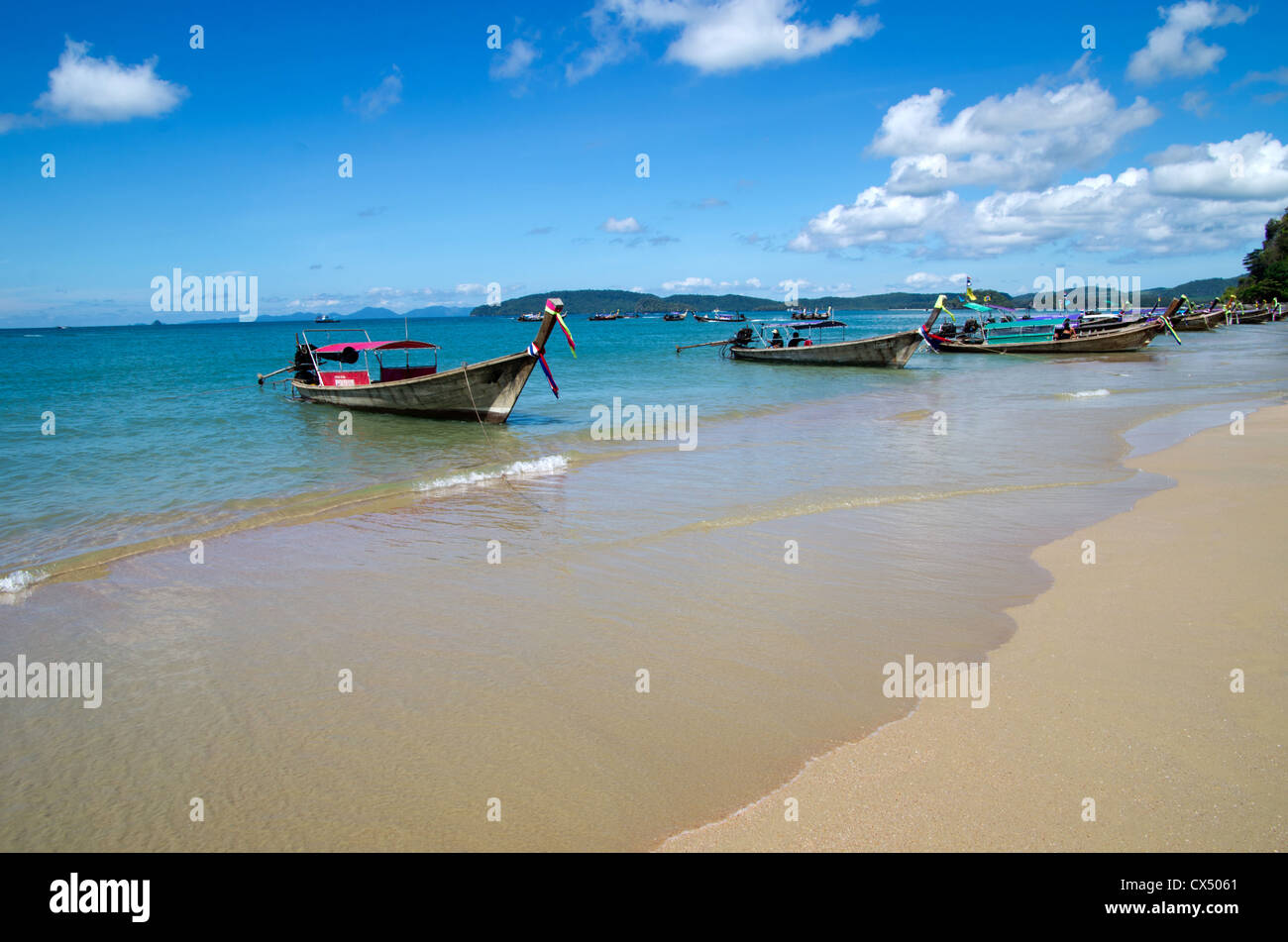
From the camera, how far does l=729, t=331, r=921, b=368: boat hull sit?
3906 cm

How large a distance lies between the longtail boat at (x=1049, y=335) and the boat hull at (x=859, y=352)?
296cm

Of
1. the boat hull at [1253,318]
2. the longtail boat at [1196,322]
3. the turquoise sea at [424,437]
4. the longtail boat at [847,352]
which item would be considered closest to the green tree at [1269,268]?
the boat hull at [1253,318]

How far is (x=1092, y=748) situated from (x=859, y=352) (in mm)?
37655

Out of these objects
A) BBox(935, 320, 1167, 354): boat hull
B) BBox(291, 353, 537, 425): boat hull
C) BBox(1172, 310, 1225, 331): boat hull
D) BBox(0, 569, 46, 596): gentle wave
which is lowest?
BBox(0, 569, 46, 596): gentle wave

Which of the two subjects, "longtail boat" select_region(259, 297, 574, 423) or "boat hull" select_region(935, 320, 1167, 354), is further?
"boat hull" select_region(935, 320, 1167, 354)

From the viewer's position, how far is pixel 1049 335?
46406 millimetres

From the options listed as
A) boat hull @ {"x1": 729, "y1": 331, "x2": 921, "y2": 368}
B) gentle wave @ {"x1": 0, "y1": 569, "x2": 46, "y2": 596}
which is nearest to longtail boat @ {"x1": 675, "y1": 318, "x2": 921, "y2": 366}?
boat hull @ {"x1": 729, "y1": 331, "x2": 921, "y2": 368}

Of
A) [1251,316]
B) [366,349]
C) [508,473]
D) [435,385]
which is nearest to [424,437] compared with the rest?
[435,385]

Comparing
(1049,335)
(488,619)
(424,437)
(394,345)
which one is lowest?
(488,619)

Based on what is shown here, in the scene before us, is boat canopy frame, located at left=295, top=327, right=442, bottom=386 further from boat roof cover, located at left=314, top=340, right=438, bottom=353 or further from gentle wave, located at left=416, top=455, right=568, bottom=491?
gentle wave, located at left=416, top=455, right=568, bottom=491

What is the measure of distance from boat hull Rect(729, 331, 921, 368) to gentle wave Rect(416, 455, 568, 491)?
92.8 ft

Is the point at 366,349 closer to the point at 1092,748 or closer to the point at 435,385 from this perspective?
the point at 435,385
